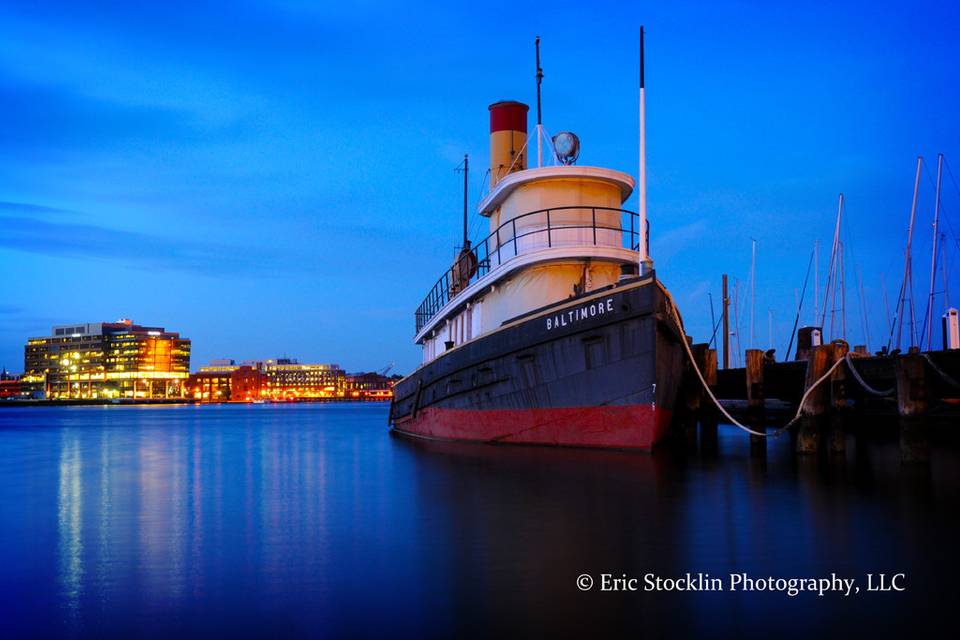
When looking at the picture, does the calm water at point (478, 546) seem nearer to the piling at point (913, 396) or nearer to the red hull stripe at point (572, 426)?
the red hull stripe at point (572, 426)

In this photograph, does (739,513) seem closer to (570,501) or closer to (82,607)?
(570,501)

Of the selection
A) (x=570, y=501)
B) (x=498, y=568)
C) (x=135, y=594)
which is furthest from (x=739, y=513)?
(x=135, y=594)

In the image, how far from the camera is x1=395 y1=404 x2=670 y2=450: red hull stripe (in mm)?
15523

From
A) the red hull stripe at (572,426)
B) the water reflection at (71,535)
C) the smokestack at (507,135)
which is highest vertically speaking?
the smokestack at (507,135)

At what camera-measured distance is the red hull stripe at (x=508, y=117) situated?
76.5 feet

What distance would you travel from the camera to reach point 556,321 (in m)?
16.2

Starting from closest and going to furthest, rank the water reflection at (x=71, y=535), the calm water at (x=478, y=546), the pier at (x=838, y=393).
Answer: the calm water at (x=478, y=546)
the water reflection at (x=71, y=535)
the pier at (x=838, y=393)

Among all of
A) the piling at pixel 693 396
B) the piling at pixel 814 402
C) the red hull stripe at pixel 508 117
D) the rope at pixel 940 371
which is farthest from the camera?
the red hull stripe at pixel 508 117

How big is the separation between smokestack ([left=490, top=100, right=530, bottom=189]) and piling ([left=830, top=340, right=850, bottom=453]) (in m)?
11.0

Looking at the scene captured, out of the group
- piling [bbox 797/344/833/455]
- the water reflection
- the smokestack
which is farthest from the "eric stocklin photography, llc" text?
the smokestack

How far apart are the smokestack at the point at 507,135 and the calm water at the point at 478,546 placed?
9.76m

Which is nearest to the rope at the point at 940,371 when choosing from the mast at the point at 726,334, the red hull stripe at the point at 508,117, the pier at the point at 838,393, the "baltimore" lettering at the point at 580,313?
the pier at the point at 838,393

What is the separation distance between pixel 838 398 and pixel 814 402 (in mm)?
463

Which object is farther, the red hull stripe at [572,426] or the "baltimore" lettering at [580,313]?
the red hull stripe at [572,426]
